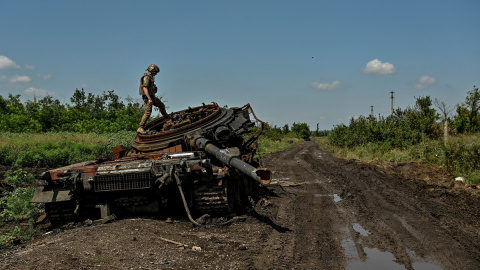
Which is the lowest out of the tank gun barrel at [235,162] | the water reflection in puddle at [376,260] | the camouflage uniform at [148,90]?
the water reflection in puddle at [376,260]

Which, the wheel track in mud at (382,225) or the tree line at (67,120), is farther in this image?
the tree line at (67,120)

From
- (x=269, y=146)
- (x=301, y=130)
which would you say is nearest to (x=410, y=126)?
(x=269, y=146)

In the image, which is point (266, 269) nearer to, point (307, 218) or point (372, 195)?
point (307, 218)

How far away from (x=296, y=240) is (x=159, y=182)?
236cm

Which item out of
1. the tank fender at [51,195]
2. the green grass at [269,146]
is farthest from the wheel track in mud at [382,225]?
the green grass at [269,146]

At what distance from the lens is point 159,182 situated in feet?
22.5

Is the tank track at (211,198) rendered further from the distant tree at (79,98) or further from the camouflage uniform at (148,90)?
the distant tree at (79,98)

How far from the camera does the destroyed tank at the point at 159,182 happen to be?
6801mm

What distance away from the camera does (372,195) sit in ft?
35.3

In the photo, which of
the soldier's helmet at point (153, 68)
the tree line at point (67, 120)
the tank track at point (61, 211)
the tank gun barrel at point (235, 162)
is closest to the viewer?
the tank gun barrel at point (235, 162)

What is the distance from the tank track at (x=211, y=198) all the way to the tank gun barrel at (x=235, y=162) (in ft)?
1.65

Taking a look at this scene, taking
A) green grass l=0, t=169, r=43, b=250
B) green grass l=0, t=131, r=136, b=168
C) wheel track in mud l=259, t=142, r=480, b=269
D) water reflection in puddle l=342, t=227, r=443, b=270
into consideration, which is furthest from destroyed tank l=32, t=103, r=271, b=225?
green grass l=0, t=131, r=136, b=168

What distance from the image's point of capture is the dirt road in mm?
5141

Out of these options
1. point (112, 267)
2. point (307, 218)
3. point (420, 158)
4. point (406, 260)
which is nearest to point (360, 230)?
point (307, 218)
